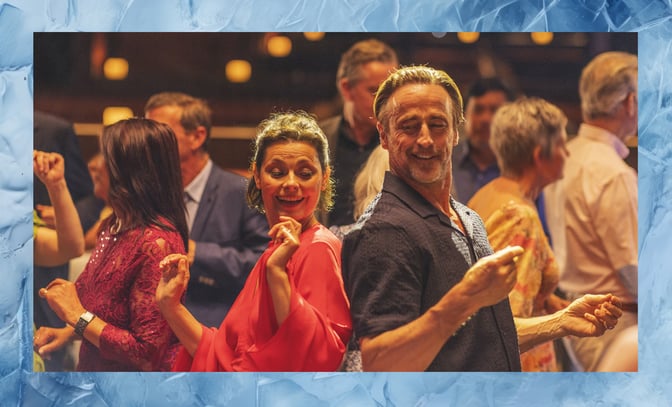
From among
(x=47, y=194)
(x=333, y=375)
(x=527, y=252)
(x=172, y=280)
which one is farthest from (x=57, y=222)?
(x=527, y=252)

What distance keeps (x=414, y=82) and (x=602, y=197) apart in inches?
34.2

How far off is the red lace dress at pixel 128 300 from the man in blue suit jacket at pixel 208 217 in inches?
4.3

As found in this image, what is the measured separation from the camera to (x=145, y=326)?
4426 mm

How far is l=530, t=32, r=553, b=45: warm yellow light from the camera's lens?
4.50m

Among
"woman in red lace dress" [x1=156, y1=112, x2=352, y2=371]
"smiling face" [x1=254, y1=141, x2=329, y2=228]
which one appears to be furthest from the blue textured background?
"smiling face" [x1=254, y1=141, x2=329, y2=228]

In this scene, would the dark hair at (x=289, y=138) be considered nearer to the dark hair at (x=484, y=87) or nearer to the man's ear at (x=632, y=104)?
the dark hair at (x=484, y=87)

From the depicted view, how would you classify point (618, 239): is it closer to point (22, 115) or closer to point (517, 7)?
point (517, 7)

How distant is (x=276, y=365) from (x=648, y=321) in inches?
57.4

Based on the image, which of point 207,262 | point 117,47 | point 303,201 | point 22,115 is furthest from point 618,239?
point 22,115

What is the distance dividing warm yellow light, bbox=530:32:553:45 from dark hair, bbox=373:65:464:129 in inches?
14.4

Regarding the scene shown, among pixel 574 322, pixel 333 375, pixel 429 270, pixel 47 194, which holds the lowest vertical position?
pixel 333 375

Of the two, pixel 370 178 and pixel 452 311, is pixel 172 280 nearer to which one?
pixel 370 178

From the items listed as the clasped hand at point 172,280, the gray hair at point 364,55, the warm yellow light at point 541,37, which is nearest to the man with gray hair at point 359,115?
the gray hair at point 364,55

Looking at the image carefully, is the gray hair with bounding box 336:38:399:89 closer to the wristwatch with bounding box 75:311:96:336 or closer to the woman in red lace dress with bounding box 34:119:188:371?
the woman in red lace dress with bounding box 34:119:188:371
